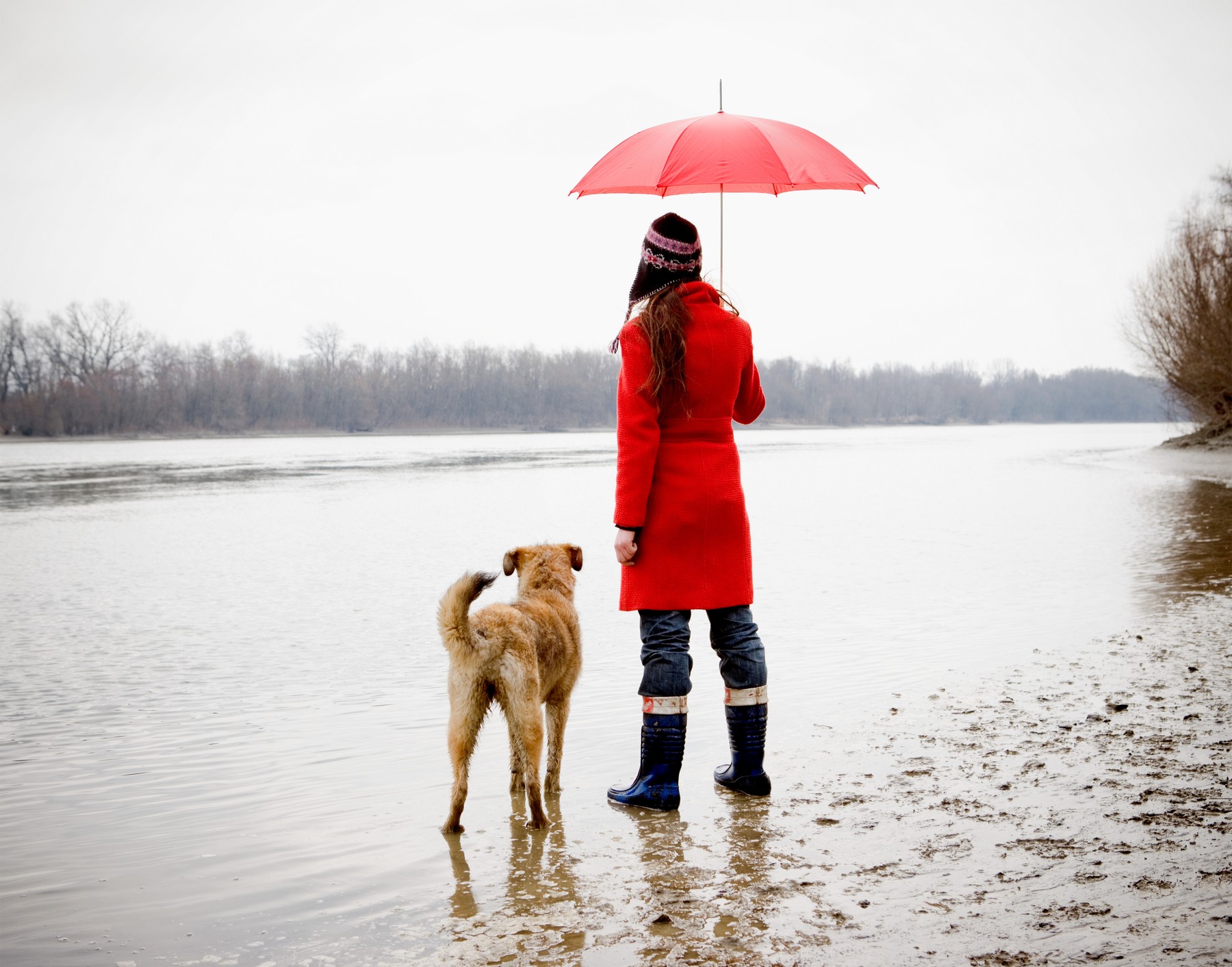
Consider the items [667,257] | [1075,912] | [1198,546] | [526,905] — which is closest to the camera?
[1075,912]

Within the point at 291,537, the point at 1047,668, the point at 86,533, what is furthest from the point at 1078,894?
the point at 86,533

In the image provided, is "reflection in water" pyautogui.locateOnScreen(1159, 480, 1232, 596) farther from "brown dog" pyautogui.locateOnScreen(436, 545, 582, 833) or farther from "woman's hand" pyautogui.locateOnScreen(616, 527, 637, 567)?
"brown dog" pyautogui.locateOnScreen(436, 545, 582, 833)

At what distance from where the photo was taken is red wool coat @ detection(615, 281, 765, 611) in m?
3.68

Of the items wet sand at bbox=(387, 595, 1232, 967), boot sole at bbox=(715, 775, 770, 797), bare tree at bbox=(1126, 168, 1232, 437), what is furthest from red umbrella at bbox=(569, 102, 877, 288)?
bare tree at bbox=(1126, 168, 1232, 437)

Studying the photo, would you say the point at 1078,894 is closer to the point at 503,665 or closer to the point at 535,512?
the point at 503,665

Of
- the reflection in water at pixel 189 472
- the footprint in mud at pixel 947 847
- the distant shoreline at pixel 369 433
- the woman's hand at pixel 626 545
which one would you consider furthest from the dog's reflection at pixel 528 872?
the distant shoreline at pixel 369 433

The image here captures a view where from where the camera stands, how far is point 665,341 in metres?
3.58

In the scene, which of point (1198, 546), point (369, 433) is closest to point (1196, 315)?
point (1198, 546)

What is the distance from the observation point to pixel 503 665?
356 centimetres

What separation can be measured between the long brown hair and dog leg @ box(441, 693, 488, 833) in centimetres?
126

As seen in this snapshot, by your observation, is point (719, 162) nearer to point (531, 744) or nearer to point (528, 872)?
point (531, 744)

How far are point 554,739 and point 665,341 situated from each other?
1.69 meters

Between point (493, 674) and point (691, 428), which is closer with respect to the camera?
point (493, 674)

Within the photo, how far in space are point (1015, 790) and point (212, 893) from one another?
9.06 feet
